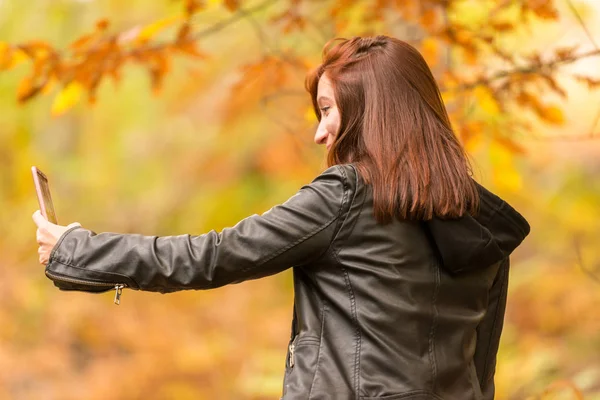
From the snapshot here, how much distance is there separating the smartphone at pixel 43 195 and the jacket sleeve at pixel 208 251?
0.52 feet

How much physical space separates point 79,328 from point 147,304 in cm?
73

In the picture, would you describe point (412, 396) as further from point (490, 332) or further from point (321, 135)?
point (321, 135)

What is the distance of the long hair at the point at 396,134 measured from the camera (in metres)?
1.89

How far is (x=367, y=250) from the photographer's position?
187 cm

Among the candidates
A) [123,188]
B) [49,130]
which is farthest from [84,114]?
[123,188]

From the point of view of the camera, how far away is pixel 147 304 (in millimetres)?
7809

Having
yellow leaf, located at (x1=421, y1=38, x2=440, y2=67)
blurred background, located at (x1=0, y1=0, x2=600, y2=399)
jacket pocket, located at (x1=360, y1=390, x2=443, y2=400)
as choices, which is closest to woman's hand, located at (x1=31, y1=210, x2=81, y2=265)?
jacket pocket, located at (x1=360, y1=390, x2=443, y2=400)

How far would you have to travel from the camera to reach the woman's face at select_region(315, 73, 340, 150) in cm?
205

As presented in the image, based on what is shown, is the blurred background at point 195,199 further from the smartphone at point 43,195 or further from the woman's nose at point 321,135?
the smartphone at point 43,195

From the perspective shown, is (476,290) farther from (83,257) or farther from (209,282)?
(83,257)

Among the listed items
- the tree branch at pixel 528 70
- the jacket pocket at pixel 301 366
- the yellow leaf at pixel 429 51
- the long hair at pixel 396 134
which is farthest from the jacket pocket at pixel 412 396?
the yellow leaf at pixel 429 51

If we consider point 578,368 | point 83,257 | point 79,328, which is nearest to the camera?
point 83,257

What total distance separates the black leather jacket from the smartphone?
14 centimetres

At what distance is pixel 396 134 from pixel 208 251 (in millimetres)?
576
